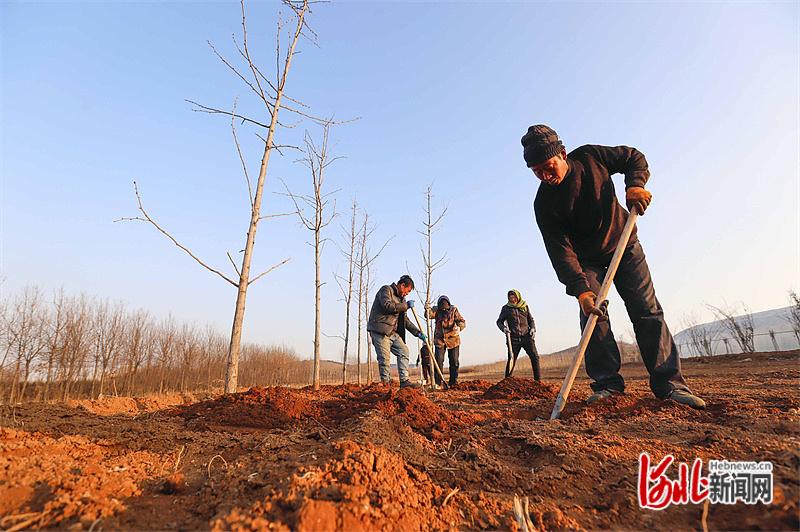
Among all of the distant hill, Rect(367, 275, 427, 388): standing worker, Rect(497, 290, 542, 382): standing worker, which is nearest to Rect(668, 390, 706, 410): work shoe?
Rect(367, 275, 427, 388): standing worker

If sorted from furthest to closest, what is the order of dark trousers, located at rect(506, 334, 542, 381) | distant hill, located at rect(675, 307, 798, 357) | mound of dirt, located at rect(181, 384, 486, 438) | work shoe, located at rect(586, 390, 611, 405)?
distant hill, located at rect(675, 307, 798, 357) < dark trousers, located at rect(506, 334, 542, 381) < work shoe, located at rect(586, 390, 611, 405) < mound of dirt, located at rect(181, 384, 486, 438)

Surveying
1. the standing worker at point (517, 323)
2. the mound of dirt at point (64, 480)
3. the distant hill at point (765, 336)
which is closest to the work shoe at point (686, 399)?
the mound of dirt at point (64, 480)

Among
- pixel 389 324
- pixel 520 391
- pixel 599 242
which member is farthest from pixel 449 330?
pixel 599 242

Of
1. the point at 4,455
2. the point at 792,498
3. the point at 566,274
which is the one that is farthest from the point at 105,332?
the point at 792,498

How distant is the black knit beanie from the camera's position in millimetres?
2912

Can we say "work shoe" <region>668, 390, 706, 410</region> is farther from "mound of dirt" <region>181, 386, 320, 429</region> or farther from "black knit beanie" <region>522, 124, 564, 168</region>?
"mound of dirt" <region>181, 386, 320, 429</region>

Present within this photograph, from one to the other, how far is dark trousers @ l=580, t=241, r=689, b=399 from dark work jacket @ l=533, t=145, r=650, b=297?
0.64ft

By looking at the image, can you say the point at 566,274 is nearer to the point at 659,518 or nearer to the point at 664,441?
the point at 664,441

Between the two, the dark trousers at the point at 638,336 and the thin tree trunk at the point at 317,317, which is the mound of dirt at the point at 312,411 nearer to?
the dark trousers at the point at 638,336

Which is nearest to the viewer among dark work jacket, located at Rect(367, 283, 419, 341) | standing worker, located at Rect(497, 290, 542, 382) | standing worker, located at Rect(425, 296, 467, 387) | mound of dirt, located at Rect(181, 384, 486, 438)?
mound of dirt, located at Rect(181, 384, 486, 438)

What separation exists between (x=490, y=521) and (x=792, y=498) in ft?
2.75

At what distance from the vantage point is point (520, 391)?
459 cm

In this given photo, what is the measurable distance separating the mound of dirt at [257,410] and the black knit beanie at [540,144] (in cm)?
270

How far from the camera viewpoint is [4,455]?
1.57m
